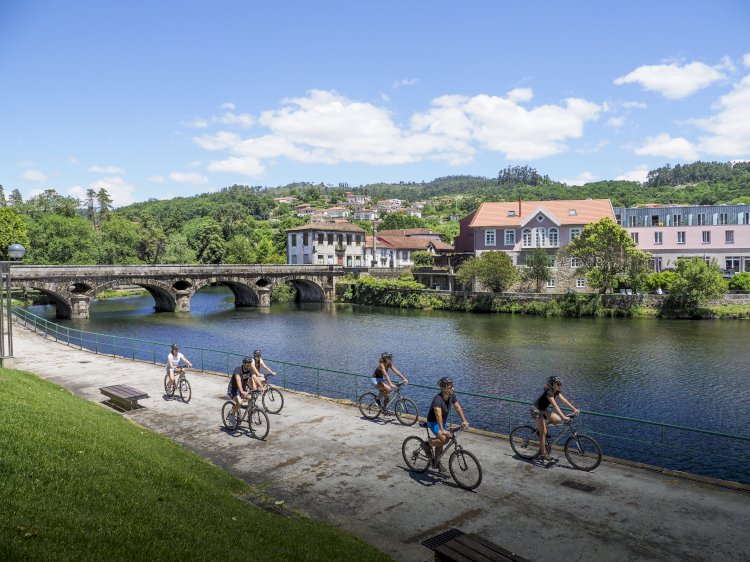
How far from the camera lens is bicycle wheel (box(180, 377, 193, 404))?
68.5 ft

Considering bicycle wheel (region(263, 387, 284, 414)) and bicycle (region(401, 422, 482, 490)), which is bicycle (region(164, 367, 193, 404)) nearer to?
bicycle wheel (region(263, 387, 284, 414))

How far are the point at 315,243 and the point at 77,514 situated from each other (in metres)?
87.5

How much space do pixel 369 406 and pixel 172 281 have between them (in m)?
59.4

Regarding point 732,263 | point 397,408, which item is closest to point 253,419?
point 397,408

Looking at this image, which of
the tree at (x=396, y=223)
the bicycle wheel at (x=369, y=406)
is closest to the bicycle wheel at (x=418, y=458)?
the bicycle wheel at (x=369, y=406)

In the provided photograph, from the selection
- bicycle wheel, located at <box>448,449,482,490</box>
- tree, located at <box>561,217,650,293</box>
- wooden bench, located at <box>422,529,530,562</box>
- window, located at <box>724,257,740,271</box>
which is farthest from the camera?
window, located at <box>724,257,740,271</box>

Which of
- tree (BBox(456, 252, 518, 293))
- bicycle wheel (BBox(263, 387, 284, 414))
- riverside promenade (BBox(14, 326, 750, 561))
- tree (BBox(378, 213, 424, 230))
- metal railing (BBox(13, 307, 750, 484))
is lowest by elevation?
metal railing (BBox(13, 307, 750, 484))

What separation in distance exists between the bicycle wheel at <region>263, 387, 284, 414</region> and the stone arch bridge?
50626 millimetres

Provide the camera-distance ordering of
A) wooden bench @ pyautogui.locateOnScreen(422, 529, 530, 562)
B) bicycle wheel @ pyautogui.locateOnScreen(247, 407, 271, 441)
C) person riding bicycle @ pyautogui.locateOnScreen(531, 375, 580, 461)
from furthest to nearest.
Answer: bicycle wheel @ pyautogui.locateOnScreen(247, 407, 271, 441)
person riding bicycle @ pyautogui.locateOnScreen(531, 375, 580, 461)
wooden bench @ pyautogui.locateOnScreen(422, 529, 530, 562)

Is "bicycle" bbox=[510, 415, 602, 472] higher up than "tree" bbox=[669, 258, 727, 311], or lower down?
lower down

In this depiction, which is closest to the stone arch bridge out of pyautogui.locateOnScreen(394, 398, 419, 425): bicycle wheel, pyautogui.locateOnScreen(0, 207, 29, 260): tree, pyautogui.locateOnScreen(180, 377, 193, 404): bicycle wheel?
pyautogui.locateOnScreen(0, 207, 29, 260): tree

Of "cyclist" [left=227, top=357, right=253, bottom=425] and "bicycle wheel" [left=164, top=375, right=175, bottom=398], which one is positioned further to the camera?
"bicycle wheel" [left=164, top=375, right=175, bottom=398]

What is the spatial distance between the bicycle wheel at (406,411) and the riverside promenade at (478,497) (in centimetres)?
34

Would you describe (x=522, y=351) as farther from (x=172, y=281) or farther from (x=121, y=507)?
(x=172, y=281)
